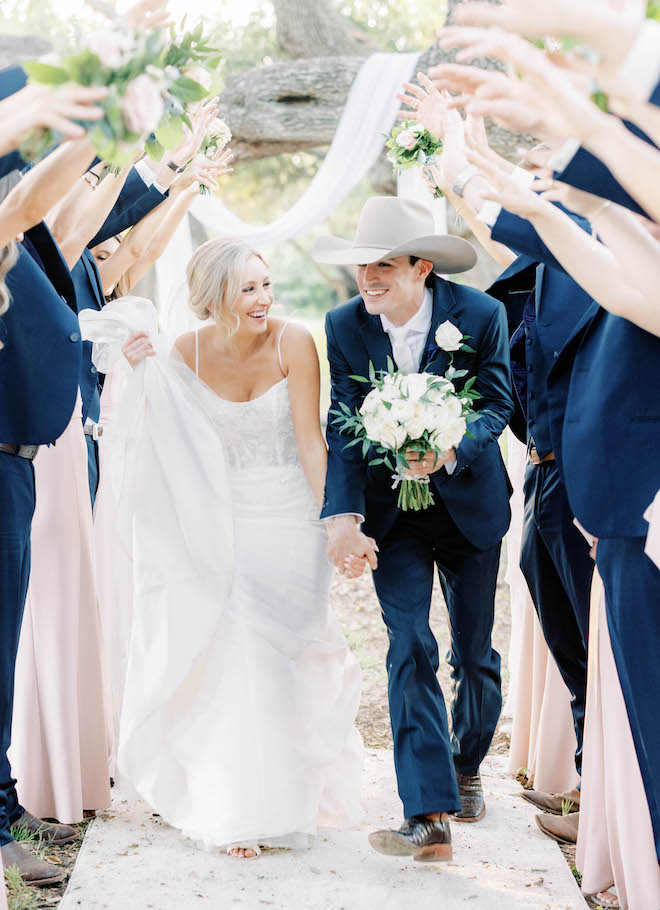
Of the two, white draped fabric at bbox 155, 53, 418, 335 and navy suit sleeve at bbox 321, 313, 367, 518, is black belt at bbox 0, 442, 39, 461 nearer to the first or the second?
navy suit sleeve at bbox 321, 313, 367, 518

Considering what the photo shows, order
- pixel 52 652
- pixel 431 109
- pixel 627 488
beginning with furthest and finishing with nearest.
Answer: pixel 52 652, pixel 431 109, pixel 627 488

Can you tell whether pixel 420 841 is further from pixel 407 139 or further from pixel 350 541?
pixel 407 139

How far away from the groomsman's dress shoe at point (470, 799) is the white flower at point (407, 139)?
288 centimetres

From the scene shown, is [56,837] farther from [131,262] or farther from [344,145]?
[344,145]

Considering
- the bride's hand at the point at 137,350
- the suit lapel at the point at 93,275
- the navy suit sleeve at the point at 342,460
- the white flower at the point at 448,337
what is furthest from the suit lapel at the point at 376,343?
the suit lapel at the point at 93,275

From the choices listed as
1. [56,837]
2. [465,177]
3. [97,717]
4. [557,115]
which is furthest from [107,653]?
[557,115]

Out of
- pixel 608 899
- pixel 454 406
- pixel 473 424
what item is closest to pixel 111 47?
pixel 454 406

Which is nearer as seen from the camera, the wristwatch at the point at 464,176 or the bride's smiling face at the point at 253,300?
the wristwatch at the point at 464,176

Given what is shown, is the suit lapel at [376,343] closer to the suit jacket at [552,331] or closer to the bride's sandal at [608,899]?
the suit jacket at [552,331]

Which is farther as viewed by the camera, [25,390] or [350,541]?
[350,541]

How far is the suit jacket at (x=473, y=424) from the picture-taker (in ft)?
13.0

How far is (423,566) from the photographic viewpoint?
409 centimetres

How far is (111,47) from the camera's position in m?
2.47

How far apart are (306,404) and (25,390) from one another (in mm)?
1274
